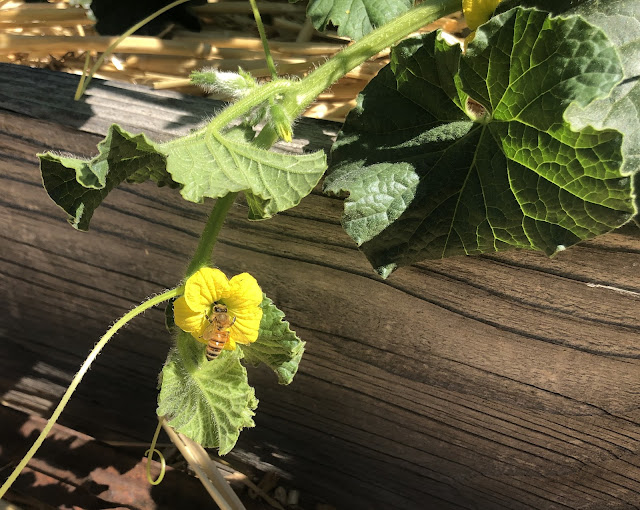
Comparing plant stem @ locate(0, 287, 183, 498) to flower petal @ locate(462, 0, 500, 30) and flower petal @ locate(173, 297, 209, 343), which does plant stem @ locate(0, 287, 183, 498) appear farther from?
flower petal @ locate(462, 0, 500, 30)

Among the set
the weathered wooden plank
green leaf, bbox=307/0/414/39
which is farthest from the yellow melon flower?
the weathered wooden plank

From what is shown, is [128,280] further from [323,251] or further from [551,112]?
[551,112]

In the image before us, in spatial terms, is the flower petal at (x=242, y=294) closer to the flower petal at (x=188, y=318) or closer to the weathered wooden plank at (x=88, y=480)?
the flower petal at (x=188, y=318)

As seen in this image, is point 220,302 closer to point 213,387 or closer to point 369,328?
point 213,387

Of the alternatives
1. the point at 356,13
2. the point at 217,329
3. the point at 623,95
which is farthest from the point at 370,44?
the point at 217,329

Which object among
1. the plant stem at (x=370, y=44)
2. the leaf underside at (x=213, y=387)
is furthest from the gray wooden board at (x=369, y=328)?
the leaf underside at (x=213, y=387)

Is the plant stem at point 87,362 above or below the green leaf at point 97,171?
below
